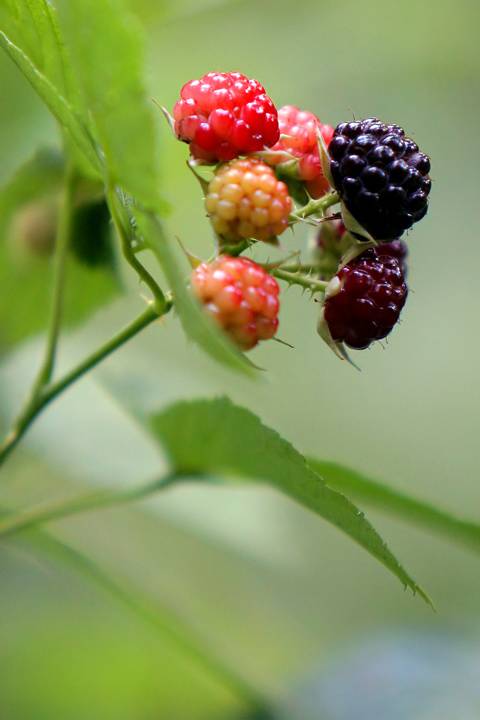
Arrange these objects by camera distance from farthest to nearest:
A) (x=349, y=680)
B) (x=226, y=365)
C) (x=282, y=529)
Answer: (x=282, y=529) < (x=349, y=680) < (x=226, y=365)

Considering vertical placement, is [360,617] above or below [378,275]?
below

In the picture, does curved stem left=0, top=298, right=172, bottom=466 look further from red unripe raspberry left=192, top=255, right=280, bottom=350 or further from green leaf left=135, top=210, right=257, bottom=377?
green leaf left=135, top=210, right=257, bottom=377

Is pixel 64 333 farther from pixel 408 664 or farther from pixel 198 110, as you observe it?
pixel 408 664

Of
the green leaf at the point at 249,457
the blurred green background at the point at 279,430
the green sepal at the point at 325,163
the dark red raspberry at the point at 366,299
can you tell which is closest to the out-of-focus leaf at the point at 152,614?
the blurred green background at the point at 279,430

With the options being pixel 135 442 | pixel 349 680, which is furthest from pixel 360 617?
pixel 135 442

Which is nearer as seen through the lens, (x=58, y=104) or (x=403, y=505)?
(x=58, y=104)

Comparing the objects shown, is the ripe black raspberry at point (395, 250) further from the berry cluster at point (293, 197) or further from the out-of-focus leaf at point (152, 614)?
the out-of-focus leaf at point (152, 614)

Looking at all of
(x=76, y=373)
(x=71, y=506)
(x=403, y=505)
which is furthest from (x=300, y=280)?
(x=71, y=506)

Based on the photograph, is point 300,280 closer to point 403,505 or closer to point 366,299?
point 366,299
